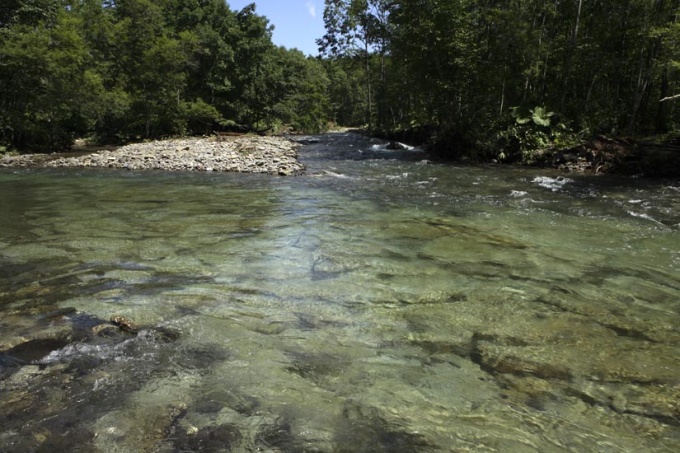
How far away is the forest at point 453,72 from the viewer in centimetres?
1986

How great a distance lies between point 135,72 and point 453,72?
22.3 meters

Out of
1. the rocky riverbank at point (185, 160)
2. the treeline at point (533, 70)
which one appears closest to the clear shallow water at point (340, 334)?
the rocky riverbank at point (185, 160)

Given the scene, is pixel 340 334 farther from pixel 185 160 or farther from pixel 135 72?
pixel 135 72

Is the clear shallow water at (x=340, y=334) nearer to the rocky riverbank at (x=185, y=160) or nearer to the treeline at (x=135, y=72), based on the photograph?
the rocky riverbank at (x=185, y=160)

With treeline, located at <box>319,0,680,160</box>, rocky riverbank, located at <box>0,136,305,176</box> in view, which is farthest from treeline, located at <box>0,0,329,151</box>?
treeline, located at <box>319,0,680,160</box>

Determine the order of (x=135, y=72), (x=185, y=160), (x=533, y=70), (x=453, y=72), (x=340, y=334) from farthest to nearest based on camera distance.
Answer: (x=135, y=72) < (x=453, y=72) < (x=533, y=70) < (x=185, y=160) < (x=340, y=334)

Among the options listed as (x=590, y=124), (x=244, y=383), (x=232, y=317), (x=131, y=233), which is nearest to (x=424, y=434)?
(x=244, y=383)

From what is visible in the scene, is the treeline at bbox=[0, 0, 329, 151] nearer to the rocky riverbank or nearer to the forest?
the forest

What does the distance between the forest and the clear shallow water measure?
42.4 feet

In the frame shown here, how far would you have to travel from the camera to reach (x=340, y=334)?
3992mm

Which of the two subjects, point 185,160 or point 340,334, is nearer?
point 340,334

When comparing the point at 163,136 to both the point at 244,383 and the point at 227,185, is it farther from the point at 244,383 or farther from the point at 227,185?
the point at 244,383

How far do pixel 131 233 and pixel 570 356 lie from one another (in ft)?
22.5

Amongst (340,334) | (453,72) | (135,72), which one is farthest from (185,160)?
(340,334)
